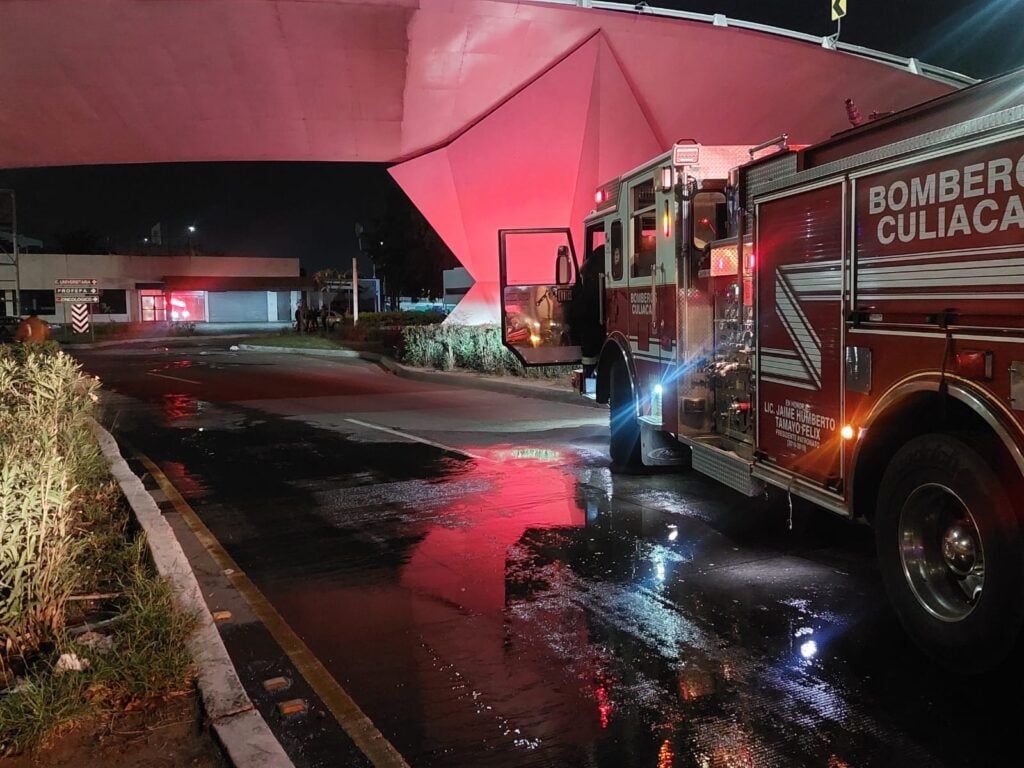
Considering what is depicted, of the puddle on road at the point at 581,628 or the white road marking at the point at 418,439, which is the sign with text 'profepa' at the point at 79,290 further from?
the puddle on road at the point at 581,628

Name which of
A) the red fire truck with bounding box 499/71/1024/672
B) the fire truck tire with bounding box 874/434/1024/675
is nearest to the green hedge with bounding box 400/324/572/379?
the red fire truck with bounding box 499/71/1024/672

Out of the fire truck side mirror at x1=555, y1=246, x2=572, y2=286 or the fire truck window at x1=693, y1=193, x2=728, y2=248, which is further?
the fire truck side mirror at x1=555, y1=246, x2=572, y2=286

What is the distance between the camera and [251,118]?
2456 cm

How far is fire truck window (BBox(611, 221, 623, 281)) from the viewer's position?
894cm

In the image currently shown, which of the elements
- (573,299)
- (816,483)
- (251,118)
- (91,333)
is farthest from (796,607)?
(91,333)

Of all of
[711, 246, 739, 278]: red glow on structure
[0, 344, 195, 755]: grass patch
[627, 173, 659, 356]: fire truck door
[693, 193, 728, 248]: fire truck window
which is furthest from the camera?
[627, 173, 659, 356]: fire truck door

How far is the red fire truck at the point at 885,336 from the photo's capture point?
3885 mm

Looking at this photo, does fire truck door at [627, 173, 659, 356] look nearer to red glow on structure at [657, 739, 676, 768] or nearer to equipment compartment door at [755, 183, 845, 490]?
equipment compartment door at [755, 183, 845, 490]

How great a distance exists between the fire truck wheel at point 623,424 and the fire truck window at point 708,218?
1934mm

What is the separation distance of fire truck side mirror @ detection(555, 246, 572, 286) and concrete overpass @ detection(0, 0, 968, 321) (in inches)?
468

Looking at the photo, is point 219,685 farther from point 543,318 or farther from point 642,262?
point 543,318

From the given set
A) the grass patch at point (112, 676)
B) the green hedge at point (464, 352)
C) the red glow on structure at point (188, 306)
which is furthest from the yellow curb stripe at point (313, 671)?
the red glow on structure at point (188, 306)

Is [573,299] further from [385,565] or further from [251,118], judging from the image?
[251,118]

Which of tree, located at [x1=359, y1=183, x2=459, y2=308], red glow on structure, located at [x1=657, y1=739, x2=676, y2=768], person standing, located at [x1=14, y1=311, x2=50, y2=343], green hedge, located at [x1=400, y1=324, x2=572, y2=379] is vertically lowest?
red glow on structure, located at [x1=657, y1=739, x2=676, y2=768]
